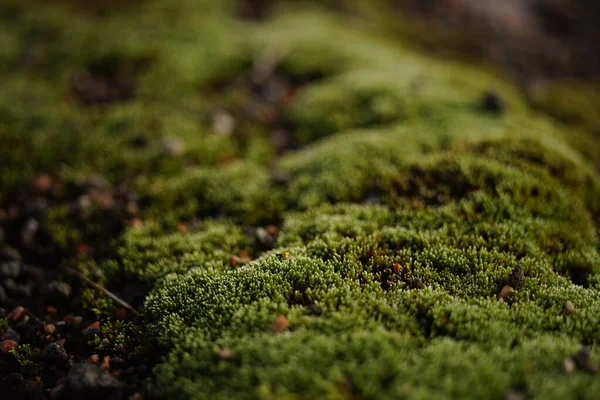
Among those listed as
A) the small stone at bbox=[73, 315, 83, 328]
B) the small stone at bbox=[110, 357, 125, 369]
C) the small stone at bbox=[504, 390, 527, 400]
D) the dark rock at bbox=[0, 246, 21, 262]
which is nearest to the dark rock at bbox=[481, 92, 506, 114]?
the small stone at bbox=[504, 390, 527, 400]

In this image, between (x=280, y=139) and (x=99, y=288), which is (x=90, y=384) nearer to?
(x=99, y=288)

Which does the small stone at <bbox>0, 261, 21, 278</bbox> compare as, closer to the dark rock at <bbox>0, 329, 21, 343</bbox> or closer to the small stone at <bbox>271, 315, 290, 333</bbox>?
the dark rock at <bbox>0, 329, 21, 343</bbox>

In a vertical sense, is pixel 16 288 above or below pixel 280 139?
below

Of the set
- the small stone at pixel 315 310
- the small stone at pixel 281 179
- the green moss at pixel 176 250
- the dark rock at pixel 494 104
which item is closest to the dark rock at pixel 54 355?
Answer: the green moss at pixel 176 250

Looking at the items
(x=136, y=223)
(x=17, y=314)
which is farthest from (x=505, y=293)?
(x=17, y=314)

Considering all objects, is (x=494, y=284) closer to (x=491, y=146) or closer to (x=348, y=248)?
(x=348, y=248)

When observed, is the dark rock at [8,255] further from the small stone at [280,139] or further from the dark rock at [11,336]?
the small stone at [280,139]
